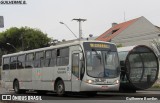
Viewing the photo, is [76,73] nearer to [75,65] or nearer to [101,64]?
[75,65]

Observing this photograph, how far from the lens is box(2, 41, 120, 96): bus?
67.7ft

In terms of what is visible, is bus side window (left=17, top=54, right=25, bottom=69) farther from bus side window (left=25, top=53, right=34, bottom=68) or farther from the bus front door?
the bus front door

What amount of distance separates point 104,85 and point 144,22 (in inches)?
2118

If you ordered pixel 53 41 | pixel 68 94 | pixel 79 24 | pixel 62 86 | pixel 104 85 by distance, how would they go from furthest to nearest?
1. pixel 53 41
2. pixel 79 24
3. pixel 68 94
4. pixel 62 86
5. pixel 104 85

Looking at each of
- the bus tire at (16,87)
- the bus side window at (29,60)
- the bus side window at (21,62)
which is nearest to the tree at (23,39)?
the bus tire at (16,87)

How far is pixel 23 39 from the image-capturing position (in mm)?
82312

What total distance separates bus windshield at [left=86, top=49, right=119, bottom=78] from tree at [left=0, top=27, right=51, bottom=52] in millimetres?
58873

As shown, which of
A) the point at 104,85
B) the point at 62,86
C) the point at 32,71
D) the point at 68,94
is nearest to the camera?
the point at 104,85

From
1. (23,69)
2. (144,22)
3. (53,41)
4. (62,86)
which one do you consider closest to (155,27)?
(144,22)

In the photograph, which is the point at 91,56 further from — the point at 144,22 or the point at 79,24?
the point at 144,22

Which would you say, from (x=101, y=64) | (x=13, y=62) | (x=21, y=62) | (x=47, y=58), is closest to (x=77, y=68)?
(x=101, y=64)

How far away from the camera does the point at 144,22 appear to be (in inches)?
2874

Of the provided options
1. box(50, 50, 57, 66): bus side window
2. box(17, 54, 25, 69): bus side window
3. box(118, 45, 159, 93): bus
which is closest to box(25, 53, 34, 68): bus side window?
box(17, 54, 25, 69): bus side window

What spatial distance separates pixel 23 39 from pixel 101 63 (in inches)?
2474
